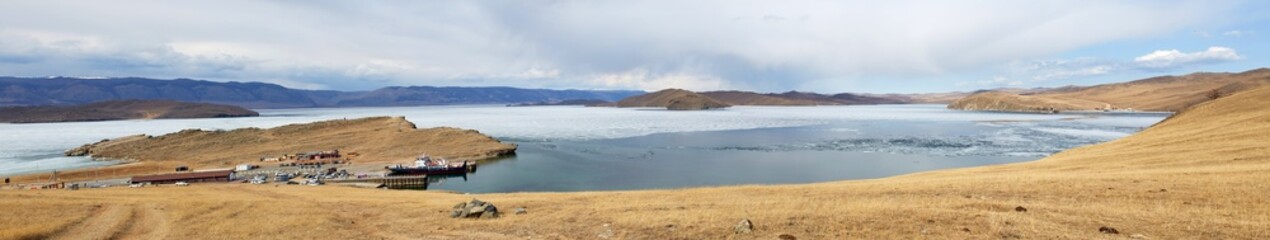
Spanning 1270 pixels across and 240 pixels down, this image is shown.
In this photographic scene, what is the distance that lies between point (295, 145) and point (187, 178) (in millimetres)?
36312

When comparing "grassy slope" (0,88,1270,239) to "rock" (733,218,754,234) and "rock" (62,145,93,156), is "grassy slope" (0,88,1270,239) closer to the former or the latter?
"rock" (733,218,754,234)

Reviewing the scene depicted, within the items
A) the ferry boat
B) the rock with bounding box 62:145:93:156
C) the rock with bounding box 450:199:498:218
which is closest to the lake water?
the rock with bounding box 62:145:93:156

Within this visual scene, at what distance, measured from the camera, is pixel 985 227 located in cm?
2039

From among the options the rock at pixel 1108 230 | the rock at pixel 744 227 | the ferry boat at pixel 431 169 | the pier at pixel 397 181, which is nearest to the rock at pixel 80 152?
the ferry boat at pixel 431 169

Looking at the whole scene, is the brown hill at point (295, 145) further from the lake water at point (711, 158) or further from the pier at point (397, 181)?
the pier at point (397, 181)

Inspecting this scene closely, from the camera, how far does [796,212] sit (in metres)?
24.3

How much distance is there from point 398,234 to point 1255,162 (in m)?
42.9

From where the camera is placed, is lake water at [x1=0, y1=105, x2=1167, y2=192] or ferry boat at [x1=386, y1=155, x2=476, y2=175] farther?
ferry boat at [x1=386, y1=155, x2=476, y2=175]

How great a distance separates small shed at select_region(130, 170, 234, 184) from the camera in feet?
210

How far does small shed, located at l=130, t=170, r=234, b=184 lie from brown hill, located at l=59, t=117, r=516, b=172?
60.9ft

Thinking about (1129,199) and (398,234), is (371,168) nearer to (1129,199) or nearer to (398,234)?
(398,234)

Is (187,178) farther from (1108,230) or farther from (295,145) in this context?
(1108,230)

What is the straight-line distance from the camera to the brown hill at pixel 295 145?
297 feet

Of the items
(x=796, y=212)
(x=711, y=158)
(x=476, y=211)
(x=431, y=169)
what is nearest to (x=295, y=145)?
→ (x=431, y=169)
